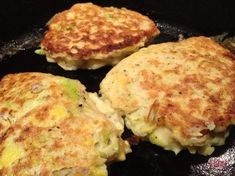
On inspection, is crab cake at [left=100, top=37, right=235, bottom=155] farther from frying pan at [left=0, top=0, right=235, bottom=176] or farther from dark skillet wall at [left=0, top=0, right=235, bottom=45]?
dark skillet wall at [left=0, top=0, right=235, bottom=45]

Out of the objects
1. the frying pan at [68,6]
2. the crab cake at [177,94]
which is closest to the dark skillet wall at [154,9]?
the frying pan at [68,6]

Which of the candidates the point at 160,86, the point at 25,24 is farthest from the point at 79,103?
the point at 25,24

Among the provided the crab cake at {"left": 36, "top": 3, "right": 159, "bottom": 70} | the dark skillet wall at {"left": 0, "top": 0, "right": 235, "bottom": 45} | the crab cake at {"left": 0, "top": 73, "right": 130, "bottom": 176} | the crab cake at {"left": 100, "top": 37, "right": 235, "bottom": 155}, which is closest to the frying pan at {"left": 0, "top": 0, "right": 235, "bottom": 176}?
the dark skillet wall at {"left": 0, "top": 0, "right": 235, "bottom": 45}

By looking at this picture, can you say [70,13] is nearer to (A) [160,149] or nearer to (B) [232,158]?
(A) [160,149]

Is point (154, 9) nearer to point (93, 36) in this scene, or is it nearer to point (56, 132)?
point (93, 36)

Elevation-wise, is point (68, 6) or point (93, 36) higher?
point (93, 36)

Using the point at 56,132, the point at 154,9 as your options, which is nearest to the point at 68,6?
the point at 154,9

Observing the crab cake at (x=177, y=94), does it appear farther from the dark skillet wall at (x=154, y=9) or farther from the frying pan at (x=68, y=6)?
the dark skillet wall at (x=154, y=9)
